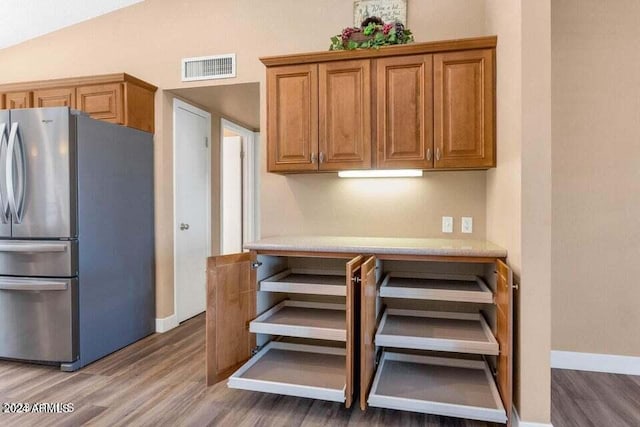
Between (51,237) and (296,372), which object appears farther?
(51,237)

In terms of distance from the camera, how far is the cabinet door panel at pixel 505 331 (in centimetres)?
173

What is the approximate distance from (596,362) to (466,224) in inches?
52.8

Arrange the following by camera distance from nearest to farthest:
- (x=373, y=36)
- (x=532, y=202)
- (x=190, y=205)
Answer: (x=532, y=202) < (x=373, y=36) < (x=190, y=205)

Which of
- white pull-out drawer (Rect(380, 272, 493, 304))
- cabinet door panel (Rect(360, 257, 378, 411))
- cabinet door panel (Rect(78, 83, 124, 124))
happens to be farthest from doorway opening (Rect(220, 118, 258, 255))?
cabinet door panel (Rect(360, 257, 378, 411))

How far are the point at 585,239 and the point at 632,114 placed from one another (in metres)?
0.93

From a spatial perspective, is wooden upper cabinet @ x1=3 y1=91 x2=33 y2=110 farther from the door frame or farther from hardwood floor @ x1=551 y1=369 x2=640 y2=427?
hardwood floor @ x1=551 y1=369 x2=640 y2=427

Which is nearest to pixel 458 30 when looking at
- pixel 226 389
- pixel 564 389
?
pixel 564 389

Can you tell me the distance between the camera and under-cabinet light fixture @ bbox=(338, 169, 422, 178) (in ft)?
8.43

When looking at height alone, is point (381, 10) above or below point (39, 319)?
above

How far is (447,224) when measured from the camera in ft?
8.86

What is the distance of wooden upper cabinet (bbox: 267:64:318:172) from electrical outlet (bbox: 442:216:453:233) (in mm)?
1044

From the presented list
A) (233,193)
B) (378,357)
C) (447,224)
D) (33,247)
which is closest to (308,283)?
(378,357)

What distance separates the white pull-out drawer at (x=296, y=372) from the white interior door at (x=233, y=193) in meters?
2.58

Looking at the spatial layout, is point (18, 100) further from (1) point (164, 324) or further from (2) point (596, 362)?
(2) point (596, 362)
